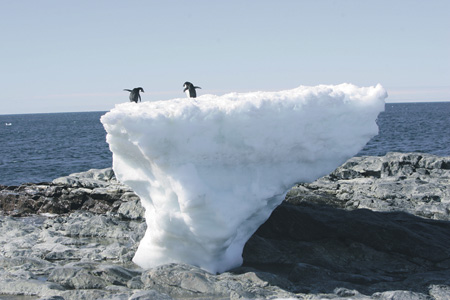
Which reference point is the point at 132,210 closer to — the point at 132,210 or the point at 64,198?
the point at 132,210

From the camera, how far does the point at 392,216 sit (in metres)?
12.4

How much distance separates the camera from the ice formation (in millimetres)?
8617

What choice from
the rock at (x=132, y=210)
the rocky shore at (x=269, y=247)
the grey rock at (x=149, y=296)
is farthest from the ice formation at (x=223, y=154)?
the rock at (x=132, y=210)

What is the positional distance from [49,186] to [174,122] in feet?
30.1

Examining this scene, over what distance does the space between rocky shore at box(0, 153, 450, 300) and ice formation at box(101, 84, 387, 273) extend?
23.9 inches

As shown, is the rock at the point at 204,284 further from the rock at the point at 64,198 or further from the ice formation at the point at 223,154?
the rock at the point at 64,198

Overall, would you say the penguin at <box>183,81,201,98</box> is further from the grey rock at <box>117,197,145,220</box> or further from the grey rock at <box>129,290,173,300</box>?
the grey rock at <box>129,290,173,300</box>

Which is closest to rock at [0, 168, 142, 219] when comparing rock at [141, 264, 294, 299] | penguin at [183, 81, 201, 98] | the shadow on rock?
penguin at [183, 81, 201, 98]

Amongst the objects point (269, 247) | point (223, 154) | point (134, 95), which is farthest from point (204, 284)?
point (134, 95)

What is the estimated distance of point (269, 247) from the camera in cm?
1034

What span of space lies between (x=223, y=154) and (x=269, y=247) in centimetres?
245

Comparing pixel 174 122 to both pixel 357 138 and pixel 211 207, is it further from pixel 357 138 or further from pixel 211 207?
pixel 357 138

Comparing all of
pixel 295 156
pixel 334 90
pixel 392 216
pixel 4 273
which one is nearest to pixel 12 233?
pixel 4 273

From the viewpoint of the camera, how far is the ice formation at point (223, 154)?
862 centimetres
